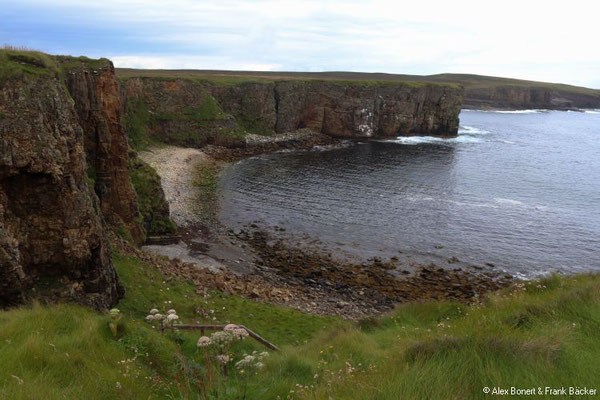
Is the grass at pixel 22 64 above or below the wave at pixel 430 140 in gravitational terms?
above

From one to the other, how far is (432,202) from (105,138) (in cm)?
3596

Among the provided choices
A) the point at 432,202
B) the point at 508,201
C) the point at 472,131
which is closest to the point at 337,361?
the point at 432,202

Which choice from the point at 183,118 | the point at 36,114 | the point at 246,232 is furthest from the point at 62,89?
the point at 183,118

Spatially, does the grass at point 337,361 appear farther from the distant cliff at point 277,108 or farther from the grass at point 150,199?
the distant cliff at point 277,108

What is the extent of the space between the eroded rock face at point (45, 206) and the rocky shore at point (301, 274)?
759cm

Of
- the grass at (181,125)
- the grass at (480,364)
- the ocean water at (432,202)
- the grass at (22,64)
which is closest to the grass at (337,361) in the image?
the grass at (480,364)

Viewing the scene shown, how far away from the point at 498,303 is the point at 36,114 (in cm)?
1630

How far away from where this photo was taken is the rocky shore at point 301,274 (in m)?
26.8

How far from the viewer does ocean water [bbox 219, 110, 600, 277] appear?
36.6 m

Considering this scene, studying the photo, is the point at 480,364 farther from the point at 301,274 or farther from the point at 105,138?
the point at 301,274

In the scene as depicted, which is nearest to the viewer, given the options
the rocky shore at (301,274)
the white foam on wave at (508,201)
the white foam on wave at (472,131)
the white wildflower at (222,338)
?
the white wildflower at (222,338)

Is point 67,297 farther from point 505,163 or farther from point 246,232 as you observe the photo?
point 505,163

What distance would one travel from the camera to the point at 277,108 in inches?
3516

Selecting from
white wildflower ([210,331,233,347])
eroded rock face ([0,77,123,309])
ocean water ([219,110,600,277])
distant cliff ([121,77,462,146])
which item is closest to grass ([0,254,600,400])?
white wildflower ([210,331,233,347])
